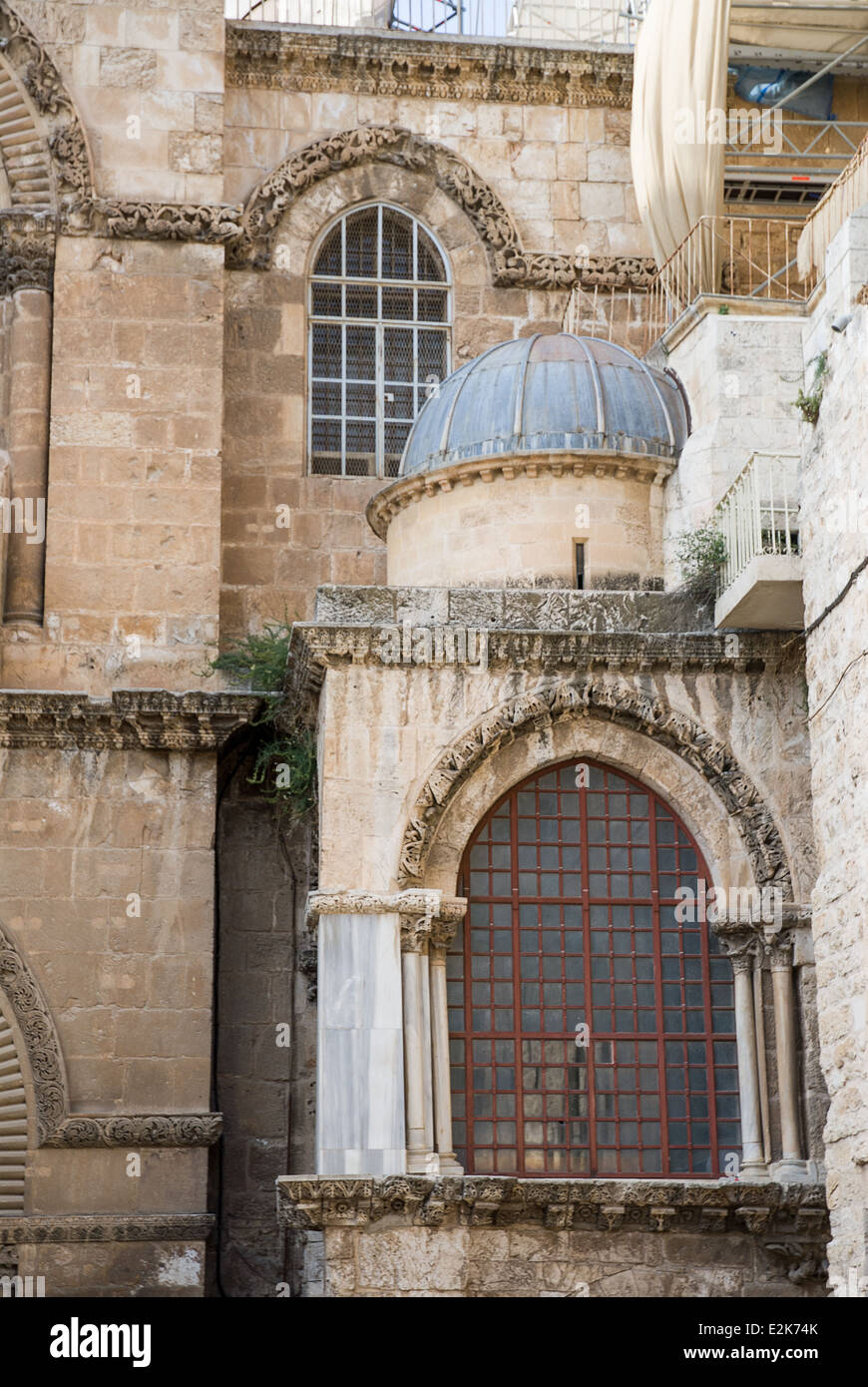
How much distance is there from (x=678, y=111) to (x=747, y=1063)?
8948 millimetres

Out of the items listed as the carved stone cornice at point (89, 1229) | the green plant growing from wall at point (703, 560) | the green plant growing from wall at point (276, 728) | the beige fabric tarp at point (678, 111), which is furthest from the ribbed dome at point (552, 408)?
the carved stone cornice at point (89, 1229)

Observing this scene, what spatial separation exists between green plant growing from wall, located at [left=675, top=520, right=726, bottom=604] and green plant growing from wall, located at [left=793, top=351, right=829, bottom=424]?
1811mm

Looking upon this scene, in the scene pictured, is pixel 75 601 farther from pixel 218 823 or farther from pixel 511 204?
pixel 511 204

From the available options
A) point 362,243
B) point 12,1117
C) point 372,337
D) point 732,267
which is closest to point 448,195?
point 362,243

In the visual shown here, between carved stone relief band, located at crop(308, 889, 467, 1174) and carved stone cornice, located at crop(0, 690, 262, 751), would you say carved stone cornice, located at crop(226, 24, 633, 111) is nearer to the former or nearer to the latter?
carved stone cornice, located at crop(0, 690, 262, 751)

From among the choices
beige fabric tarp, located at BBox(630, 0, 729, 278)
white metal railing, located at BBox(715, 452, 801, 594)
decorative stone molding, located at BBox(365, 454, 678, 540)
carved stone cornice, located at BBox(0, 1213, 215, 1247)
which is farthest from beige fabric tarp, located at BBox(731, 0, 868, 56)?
carved stone cornice, located at BBox(0, 1213, 215, 1247)

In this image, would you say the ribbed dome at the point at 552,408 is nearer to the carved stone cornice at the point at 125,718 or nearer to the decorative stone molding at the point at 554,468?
the decorative stone molding at the point at 554,468

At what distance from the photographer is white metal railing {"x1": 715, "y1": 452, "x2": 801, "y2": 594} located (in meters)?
17.2

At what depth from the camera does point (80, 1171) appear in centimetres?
1855

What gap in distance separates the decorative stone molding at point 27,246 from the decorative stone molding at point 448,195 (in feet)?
6.57

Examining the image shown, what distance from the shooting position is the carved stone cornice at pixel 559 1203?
16.2m

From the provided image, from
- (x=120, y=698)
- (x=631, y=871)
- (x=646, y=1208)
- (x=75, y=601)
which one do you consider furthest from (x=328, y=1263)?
(x=75, y=601)

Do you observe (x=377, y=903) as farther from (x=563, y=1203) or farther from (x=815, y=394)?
(x=815, y=394)

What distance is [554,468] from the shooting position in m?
18.6
